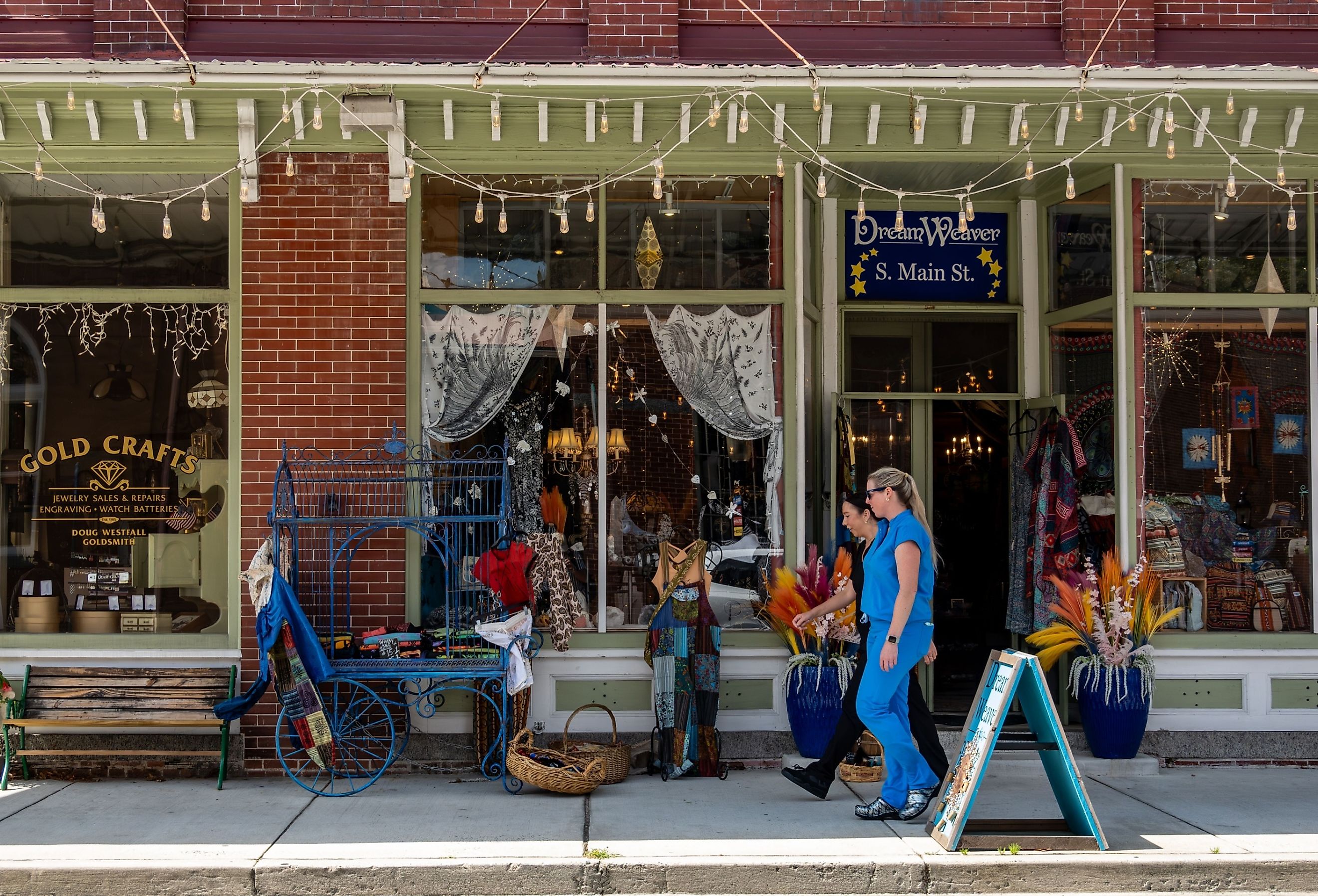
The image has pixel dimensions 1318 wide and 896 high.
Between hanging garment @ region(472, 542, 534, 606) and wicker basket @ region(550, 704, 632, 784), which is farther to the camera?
hanging garment @ region(472, 542, 534, 606)

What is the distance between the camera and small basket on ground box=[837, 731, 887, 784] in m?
7.66

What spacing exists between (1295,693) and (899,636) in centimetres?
375

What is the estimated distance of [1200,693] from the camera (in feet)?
27.6

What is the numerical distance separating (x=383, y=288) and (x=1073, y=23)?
5.20m

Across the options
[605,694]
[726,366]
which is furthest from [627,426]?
[605,694]

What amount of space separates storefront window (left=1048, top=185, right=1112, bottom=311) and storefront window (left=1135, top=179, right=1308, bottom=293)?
9.7 inches

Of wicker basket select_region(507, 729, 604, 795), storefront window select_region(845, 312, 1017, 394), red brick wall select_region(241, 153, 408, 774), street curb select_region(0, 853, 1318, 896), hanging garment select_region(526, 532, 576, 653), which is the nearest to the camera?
street curb select_region(0, 853, 1318, 896)

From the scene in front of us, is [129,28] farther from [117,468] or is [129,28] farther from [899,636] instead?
[899,636]

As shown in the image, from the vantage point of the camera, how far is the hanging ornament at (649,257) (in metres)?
8.60

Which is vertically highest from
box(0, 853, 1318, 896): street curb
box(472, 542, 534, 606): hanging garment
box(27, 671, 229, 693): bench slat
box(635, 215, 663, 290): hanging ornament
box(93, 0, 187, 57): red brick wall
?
box(93, 0, 187, 57): red brick wall

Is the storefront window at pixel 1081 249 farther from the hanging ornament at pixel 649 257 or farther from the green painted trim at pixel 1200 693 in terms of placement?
the hanging ornament at pixel 649 257

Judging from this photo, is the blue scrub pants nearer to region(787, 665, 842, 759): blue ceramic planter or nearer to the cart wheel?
region(787, 665, 842, 759): blue ceramic planter

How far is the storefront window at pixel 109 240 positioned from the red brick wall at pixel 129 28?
2.80ft

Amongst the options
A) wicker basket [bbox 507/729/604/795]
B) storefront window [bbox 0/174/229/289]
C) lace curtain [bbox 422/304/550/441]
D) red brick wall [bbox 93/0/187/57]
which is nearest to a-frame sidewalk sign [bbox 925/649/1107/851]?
wicker basket [bbox 507/729/604/795]
